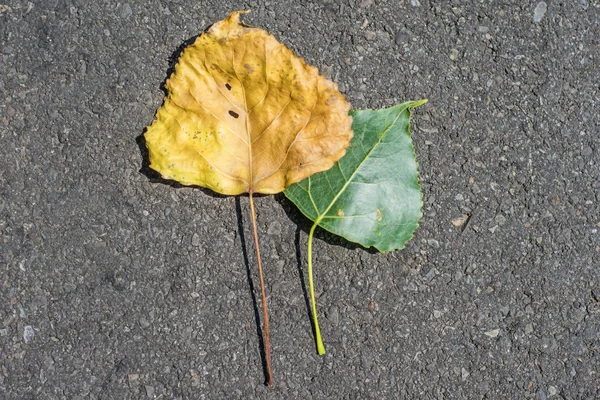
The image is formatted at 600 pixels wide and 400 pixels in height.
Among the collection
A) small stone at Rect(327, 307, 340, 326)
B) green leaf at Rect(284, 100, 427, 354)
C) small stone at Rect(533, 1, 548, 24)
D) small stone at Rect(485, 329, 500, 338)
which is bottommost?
small stone at Rect(327, 307, 340, 326)

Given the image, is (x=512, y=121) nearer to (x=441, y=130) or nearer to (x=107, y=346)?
(x=441, y=130)

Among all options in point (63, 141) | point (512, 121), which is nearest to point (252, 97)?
point (63, 141)

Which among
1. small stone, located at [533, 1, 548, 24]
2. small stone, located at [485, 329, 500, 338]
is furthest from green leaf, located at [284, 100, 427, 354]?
small stone, located at [533, 1, 548, 24]

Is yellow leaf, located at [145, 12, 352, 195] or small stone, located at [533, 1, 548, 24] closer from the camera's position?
yellow leaf, located at [145, 12, 352, 195]

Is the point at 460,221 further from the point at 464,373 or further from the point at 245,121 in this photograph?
the point at 245,121

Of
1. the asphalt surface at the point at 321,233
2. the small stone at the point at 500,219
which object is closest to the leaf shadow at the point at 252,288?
the asphalt surface at the point at 321,233

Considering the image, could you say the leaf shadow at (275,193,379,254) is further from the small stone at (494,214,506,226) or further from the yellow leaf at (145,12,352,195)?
the small stone at (494,214,506,226)
